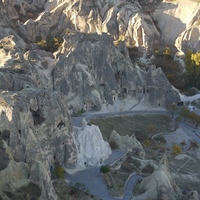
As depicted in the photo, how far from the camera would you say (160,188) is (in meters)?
37.8

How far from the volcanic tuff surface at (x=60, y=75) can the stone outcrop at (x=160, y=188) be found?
853cm

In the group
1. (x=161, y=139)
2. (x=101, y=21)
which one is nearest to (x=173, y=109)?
(x=161, y=139)

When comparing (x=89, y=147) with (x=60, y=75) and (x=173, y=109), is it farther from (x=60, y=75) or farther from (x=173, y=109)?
(x=173, y=109)

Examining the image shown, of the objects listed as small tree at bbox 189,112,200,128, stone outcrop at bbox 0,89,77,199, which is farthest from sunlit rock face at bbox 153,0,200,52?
stone outcrop at bbox 0,89,77,199

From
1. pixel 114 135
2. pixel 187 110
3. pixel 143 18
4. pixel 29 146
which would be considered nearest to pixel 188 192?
pixel 114 135

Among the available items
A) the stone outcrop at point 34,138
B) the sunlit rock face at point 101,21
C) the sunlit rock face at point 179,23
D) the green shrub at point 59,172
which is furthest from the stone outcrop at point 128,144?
the sunlit rock face at point 179,23

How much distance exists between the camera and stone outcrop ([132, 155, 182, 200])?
37.8 metres

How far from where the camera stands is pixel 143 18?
90.4 metres

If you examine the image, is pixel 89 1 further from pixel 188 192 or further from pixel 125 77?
pixel 188 192

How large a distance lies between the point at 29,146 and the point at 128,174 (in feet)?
43.9

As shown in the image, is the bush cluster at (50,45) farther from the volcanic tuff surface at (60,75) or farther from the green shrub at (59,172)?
the green shrub at (59,172)

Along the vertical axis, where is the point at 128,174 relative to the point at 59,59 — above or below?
below

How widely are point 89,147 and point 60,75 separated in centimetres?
1841

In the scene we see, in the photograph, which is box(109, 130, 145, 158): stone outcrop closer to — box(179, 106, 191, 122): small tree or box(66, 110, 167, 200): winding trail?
box(66, 110, 167, 200): winding trail
